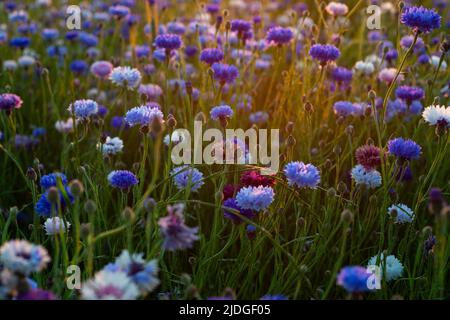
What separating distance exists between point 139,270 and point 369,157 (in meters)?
0.77

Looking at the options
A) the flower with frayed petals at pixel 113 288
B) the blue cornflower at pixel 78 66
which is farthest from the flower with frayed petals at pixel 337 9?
the flower with frayed petals at pixel 113 288

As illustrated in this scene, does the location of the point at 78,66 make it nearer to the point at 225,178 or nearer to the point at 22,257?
the point at 225,178

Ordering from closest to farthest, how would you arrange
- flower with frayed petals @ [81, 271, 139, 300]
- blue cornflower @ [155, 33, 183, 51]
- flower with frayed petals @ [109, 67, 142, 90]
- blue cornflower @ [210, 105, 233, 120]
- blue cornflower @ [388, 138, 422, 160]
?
flower with frayed petals @ [81, 271, 139, 300], blue cornflower @ [388, 138, 422, 160], blue cornflower @ [210, 105, 233, 120], flower with frayed petals @ [109, 67, 142, 90], blue cornflower @ [155, 33, 183, 51]

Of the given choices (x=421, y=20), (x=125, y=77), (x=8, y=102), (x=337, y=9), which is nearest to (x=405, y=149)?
(x=421, y=20)

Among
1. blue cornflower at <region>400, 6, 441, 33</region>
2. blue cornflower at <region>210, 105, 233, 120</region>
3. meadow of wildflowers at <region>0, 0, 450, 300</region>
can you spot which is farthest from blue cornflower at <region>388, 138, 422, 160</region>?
blue cornflower at <region>210, 105, 233, 120</region>

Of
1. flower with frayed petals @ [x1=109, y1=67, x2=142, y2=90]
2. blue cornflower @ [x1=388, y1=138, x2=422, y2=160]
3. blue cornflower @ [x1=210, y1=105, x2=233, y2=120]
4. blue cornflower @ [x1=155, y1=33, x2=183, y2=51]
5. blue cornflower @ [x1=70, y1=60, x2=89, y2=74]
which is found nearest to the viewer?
blue cornflower @ [x1=388, y1=138, x2=422, y2=160]

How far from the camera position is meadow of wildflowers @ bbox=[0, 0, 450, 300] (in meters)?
1.22

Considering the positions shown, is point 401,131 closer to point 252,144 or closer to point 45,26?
point 252,144

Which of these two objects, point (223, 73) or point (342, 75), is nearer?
point (223, 73)

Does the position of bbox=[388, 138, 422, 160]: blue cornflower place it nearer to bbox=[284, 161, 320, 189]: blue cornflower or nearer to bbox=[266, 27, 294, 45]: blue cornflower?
bbox=[284, 161, 320, 189]: blue cornflower

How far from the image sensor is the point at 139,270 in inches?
40.9

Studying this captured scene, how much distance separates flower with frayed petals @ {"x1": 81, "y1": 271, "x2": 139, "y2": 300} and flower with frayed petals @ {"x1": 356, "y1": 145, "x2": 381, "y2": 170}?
0.81 meters

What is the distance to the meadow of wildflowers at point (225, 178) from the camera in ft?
4.01

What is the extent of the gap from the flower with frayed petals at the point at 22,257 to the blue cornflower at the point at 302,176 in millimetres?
627
